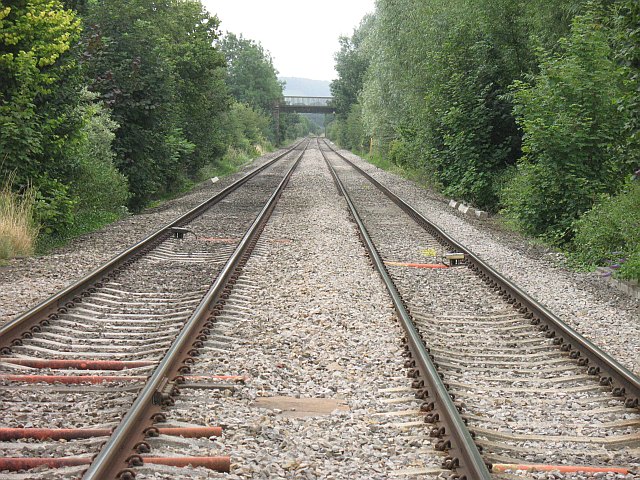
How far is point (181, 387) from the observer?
5.26m

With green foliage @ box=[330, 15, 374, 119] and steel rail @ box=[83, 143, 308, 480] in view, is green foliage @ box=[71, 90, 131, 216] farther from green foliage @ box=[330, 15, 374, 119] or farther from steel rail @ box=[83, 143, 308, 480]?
green foliage @ box=[330, 15, 374, 119]

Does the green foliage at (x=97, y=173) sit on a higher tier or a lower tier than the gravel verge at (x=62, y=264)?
higher

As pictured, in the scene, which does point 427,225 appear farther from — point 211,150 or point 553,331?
point 211,150

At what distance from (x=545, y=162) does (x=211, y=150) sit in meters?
20.5

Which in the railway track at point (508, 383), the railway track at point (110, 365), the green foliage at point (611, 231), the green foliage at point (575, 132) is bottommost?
the railway track at point (508, 383)

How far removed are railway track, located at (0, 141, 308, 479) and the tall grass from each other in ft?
5.90

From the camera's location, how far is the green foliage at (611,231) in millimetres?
10602

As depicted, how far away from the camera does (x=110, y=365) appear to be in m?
5.77

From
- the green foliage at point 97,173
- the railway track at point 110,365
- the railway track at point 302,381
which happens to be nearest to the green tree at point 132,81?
the green foliage at point 97,173

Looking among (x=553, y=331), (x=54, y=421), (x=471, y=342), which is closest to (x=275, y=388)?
(x=54, y=421)

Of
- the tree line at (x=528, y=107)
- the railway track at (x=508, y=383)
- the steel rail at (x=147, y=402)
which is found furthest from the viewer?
the tree line at (x=528, y=107)

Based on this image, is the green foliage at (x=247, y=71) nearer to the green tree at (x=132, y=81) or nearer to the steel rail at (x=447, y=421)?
the green tree at (x=132, y=81)

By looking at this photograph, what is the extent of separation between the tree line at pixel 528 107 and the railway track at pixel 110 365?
232 inches

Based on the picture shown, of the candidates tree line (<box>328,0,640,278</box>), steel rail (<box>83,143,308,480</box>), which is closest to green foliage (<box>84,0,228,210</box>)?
tree line (<box>328,0,640,278</box>)
